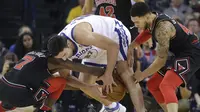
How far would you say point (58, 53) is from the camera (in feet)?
17.4

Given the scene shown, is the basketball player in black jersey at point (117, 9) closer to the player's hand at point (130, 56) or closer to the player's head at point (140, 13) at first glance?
the player's hand at point (130, 56)

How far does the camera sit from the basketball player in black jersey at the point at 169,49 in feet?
17.9

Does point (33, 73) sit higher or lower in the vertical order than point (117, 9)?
lower

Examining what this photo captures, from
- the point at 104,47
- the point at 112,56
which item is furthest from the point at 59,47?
the point at 112,56

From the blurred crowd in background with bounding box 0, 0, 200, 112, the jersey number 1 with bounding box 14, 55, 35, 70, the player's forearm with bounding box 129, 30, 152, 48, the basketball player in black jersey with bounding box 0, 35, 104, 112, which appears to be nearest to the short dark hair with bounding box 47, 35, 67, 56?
the basketball player in black jersey with bounding box 0, 35, 104, 112

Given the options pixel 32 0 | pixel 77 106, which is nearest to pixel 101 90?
pixel 77 106

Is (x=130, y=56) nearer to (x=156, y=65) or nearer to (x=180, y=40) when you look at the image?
(x=156, y=65)

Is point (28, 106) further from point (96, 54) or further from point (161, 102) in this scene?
point (161, 102)

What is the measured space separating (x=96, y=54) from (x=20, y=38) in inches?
108

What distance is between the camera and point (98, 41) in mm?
5340

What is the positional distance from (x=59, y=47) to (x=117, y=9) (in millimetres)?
1331

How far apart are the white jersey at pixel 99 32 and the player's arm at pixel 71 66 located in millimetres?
116

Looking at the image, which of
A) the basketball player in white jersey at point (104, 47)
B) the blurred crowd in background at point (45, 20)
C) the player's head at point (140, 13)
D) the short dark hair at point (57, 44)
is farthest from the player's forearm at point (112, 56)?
the blurred crowd in background at point (45, 20)

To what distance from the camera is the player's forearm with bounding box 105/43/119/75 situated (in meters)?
5.43
